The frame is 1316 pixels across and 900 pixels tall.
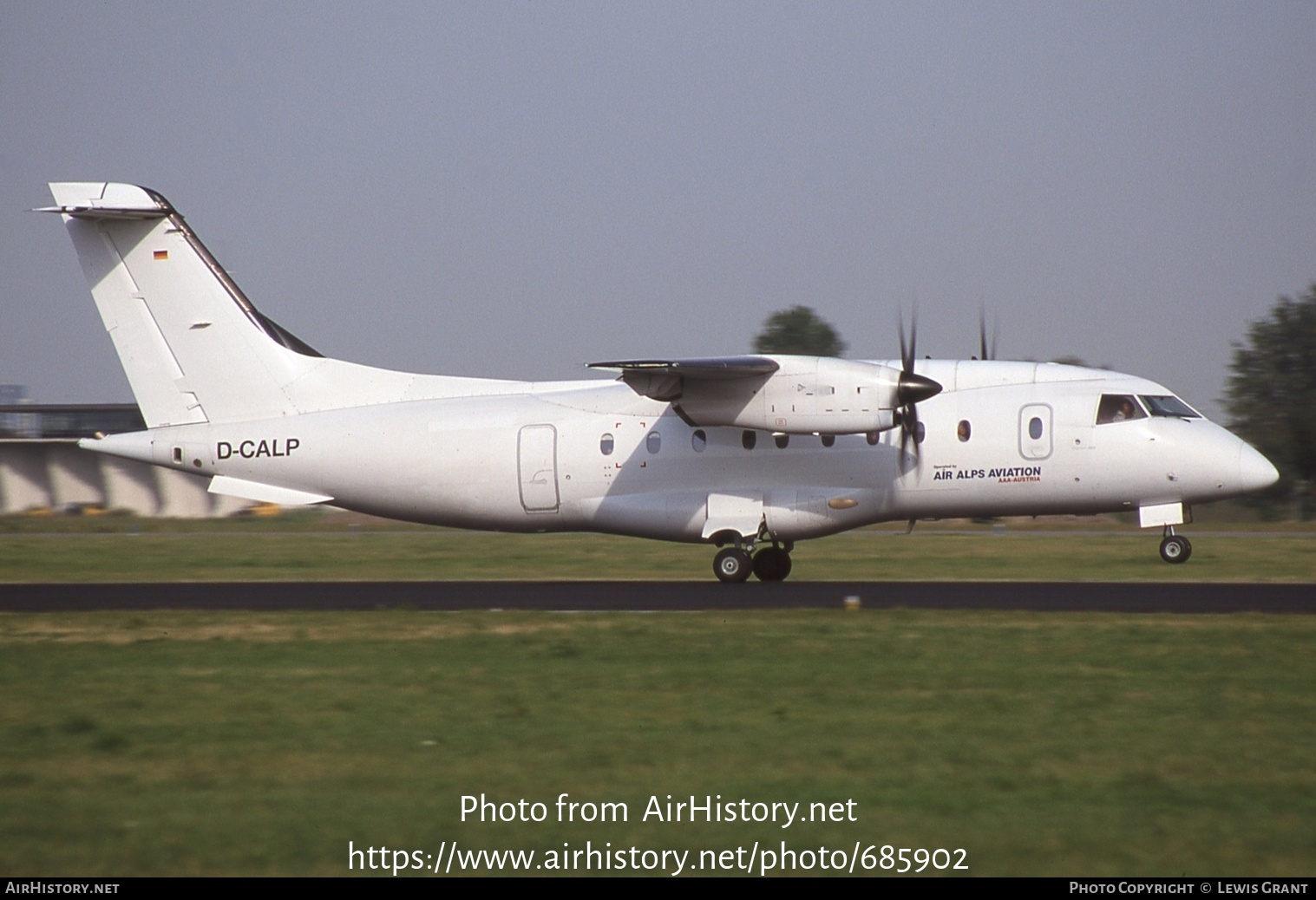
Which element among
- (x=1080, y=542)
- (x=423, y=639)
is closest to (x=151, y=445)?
(x=423, y=639)

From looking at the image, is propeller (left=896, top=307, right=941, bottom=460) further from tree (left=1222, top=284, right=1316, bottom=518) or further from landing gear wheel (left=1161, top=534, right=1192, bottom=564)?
tree (left=1222, top=284, right=1316, bottom=518)

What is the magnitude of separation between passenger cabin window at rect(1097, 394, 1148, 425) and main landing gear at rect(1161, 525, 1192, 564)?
1.97 metres

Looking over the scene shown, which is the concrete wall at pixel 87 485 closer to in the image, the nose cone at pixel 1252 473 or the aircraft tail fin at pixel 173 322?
the aircraft tail fin at pixel 173 322

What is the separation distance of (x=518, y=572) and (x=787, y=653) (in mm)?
12566

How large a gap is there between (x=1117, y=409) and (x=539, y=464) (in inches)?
358

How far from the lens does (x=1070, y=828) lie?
6.84m

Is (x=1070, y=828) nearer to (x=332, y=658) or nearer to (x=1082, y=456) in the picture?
(x=332, y=658)

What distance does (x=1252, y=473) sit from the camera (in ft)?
62.0

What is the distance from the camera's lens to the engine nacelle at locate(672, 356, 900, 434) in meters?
18.7

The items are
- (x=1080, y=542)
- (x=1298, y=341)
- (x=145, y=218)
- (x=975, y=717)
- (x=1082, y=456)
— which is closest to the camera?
(x=975, y=717)

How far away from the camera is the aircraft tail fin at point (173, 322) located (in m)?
21.2

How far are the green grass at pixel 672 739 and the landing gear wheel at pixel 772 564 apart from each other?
6.27 metres

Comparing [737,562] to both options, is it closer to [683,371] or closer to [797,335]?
[683,371]

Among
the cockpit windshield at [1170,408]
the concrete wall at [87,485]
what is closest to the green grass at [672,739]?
the cockpit windshield at [1170,408]
